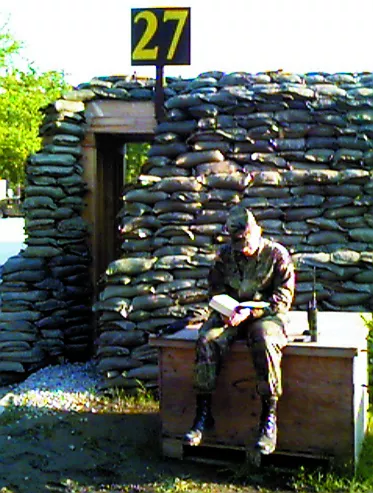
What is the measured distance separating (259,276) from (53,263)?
3.83 m

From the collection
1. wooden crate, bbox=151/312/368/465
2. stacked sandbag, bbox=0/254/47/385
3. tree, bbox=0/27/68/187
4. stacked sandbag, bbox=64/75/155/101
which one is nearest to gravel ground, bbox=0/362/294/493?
wooden crate, bbox=151/312/368/465

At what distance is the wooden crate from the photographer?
206 inches

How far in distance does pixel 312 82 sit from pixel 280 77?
1.10 feet

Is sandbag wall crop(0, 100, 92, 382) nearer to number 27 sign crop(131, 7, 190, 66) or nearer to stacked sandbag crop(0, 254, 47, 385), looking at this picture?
stacked sandbag crop(0, 254, 47, 385)

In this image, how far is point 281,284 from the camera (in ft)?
17.9

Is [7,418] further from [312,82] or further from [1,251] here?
[1,251]

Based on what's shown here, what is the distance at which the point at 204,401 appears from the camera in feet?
17.5

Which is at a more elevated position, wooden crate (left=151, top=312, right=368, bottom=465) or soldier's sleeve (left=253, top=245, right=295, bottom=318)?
soldier's sleeve (left=253, top=245, right=295, bottom=318)

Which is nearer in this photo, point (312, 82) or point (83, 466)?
point (83, 466)

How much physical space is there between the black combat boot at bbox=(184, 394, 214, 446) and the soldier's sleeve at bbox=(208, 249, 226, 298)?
773 millimetres

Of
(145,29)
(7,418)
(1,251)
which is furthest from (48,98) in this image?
(7,418)

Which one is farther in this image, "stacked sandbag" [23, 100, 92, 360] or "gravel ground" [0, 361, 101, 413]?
"stacked sandbag" [23, 100, 92, 360]

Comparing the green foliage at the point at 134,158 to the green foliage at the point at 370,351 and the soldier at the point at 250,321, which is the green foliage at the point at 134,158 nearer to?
the green foliage at the point at 370,351

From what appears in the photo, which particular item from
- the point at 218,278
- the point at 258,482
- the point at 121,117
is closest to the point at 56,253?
the point at 121,117
